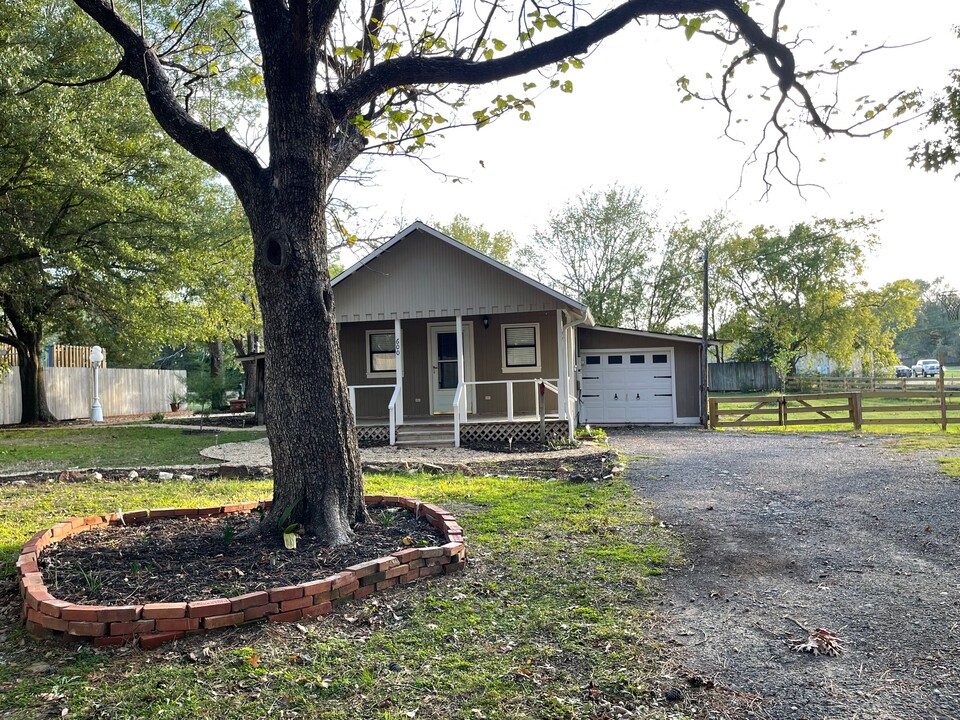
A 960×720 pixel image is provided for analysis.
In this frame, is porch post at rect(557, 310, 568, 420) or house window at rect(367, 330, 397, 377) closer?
porch post at rect(557, 310, 568, 420)

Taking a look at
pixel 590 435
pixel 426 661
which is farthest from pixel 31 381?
pixel 426 661

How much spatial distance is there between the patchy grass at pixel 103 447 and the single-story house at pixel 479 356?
12.0 ft

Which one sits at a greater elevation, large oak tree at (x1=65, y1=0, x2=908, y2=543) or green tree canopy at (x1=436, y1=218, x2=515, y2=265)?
green tree canopy at (x1=436, y1=218, x2=515, y2=265)

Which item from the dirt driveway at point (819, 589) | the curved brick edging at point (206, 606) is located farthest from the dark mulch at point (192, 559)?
the dirt driveway at point (819, 589)

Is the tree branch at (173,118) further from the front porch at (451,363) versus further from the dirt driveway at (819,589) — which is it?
the front porch at (451,363)

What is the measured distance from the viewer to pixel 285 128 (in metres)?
4.95

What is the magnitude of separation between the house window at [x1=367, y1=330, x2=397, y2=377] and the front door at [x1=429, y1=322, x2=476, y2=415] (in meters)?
1.01

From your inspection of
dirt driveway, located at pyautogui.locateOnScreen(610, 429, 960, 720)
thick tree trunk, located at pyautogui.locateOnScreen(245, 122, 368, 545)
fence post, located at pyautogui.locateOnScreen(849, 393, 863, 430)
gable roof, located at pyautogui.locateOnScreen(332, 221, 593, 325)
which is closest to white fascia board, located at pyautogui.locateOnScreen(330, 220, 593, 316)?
gable roof, located at pyautogui.locateOnScreen(332, 221, 593, 325)

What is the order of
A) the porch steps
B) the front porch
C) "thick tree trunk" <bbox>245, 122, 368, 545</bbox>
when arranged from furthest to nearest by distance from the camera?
the front porch
the porch steps
"thick tree trunk" <bbox>245, 122, 368, 545</bbox>

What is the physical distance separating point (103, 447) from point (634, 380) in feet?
45.3

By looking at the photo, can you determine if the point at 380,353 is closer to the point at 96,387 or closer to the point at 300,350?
the point at 300,350

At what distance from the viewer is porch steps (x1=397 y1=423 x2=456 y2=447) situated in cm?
1379

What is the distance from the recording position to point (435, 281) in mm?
14320

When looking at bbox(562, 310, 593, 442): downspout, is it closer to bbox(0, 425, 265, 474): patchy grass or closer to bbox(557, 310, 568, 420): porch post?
bbox(557, 310, 568, 420): porch post
